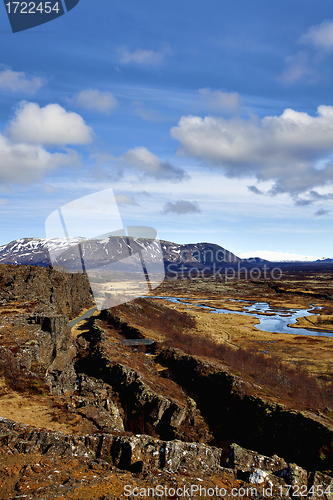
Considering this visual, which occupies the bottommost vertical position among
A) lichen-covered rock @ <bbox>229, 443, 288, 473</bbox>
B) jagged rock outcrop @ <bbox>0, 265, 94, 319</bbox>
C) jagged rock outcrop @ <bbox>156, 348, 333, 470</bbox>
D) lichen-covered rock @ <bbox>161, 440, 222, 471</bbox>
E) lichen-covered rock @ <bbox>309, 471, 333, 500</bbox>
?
jagged rock outcrop @ <bbox>156, 348, 333, 470</bbox>

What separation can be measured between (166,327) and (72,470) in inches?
1863

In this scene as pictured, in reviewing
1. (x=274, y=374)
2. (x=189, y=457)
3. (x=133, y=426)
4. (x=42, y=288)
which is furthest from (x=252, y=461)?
(x=42, y=288)

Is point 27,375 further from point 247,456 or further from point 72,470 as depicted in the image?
point 247,456

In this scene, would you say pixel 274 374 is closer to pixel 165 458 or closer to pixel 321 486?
pixel 321 486

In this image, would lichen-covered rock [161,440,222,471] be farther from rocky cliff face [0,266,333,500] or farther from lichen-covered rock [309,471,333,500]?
lichen-covered rock [309,471,333,500]

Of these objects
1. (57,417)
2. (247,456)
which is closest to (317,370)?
(247,456)

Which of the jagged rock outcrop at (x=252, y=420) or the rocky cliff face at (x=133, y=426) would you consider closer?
the rocky cliff face at (x=133, y=426)

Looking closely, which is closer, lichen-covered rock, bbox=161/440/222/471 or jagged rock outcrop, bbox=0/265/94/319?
lichen-covered rock, bbox=161/440/222/471

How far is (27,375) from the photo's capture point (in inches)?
757

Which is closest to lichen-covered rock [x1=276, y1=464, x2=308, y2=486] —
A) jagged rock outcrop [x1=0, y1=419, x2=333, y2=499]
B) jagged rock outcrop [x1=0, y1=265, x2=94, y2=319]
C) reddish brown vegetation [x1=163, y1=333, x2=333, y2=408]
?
jagged rock outcrop [x1=0, y1=419, x2=333, y2=499]

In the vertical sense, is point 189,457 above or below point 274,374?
above

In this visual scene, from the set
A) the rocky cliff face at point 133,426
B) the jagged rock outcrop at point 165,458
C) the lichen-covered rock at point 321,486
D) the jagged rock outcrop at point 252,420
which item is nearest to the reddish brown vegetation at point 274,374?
the jagged rock outcrop at point 252,420

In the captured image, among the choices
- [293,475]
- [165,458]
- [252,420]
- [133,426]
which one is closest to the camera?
[293,475]

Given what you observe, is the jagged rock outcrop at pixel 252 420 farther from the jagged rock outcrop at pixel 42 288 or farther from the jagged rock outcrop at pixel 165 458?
the jagged rock outcrop at pixel 42 288
